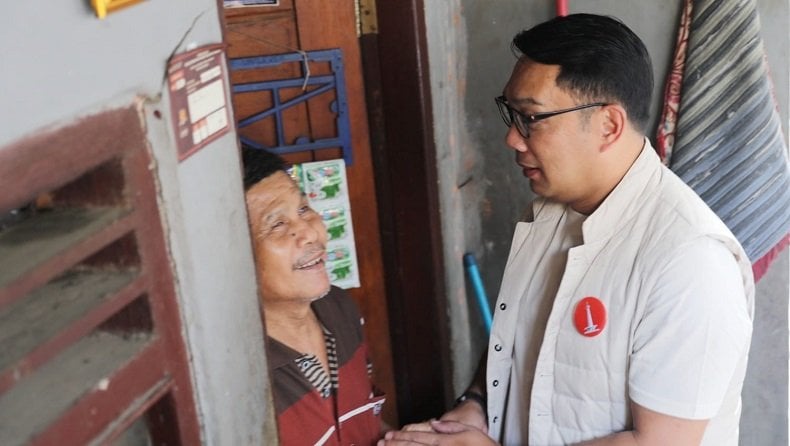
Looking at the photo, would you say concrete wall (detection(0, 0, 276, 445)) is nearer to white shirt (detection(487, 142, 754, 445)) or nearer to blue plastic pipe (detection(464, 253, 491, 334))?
white shirt (detection(487, 142, 754, 445))

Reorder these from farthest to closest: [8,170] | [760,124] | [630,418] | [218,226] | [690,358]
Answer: [760,124]
[630,418]
[690,358]
[218,226]
[8,170]

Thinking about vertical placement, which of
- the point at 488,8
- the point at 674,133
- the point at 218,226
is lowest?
the point at 674,133

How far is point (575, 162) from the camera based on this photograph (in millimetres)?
1712

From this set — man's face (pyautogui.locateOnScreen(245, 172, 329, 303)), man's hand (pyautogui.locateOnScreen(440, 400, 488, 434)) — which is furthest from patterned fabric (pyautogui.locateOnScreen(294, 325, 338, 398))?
man's hand (pyautogui.locateOnScreen(440, 400, 488, 434))

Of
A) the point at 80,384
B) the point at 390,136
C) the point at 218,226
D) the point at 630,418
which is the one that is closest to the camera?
the point at 80,384

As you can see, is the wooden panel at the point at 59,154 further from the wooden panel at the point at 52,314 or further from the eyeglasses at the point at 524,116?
the eyeglasses at the point at 524,116

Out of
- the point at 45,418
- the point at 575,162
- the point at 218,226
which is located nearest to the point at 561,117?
the point at 575,162

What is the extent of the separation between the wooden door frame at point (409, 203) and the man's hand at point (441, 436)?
2.75 ft

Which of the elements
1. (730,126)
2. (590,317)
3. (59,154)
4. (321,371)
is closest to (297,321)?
(321,371)

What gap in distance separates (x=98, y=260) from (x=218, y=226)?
0.20 meters

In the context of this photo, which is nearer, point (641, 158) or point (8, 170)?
point (8, 170)

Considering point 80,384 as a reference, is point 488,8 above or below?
above

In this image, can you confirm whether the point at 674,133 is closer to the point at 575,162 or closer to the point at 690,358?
the point at 575,162

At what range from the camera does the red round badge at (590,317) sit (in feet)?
5.40
